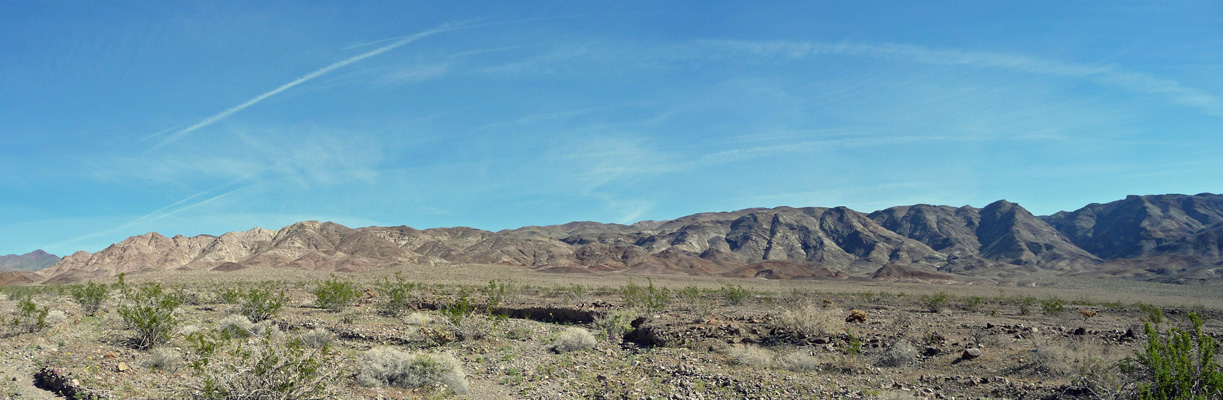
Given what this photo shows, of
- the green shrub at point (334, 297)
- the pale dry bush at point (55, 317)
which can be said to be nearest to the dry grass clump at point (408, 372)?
the pale dry bush at point (55, 317)

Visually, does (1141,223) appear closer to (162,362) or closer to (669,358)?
(669,358)

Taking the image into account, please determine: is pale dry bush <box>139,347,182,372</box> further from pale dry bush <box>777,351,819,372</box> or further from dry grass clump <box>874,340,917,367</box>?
dry grass clump <box>874,340,917,367</box>

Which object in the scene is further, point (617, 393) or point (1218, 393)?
point (617, 393)

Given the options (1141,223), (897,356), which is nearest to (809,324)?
(897,356)

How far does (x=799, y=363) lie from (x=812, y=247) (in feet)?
419

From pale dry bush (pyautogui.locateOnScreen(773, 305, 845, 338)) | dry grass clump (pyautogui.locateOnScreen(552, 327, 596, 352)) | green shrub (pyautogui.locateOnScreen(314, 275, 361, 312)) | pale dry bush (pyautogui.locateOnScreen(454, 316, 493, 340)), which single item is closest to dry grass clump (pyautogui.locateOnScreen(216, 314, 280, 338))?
pale dry bush (pyautogui.locateOnScreen(454, 316, 493, 340))

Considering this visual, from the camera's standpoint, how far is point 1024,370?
1289cm

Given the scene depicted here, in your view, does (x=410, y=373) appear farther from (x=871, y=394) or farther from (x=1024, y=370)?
(x=1024, y=370)

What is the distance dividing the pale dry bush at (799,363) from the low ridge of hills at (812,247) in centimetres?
7751

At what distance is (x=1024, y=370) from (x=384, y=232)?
113 meters

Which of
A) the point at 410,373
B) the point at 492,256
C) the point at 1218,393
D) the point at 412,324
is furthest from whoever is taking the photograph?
the point at 492,256

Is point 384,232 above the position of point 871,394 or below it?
above

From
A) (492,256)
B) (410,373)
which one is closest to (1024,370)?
(410,373)

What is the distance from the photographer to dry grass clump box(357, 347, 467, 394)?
39.6 feet
